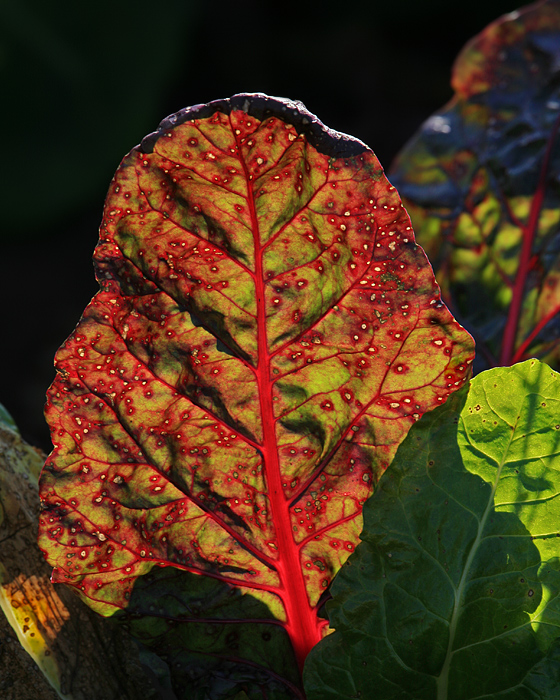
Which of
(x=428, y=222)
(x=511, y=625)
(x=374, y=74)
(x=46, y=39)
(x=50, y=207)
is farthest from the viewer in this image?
(x=374, y=74)

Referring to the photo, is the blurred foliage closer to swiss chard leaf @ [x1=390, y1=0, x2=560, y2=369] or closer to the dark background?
the dark background

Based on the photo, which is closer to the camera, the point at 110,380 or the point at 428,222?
the point at 110,380

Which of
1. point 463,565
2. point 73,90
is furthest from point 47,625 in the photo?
point 73,90

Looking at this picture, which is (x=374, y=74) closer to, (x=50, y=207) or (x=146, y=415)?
(x=50, y=207)

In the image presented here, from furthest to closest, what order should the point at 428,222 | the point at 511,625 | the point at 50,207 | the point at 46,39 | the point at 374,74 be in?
1. the point at 374,74
2. the point at 50,207
3. the point at 46,39
4. the point at 428,222
5. the point at 511,625

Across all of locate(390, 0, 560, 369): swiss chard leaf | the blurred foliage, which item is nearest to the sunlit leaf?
locate(390, 0, 560, 369): swiss chard leaf

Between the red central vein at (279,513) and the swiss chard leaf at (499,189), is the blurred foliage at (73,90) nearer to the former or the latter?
the swiss chard leaf at (499,189)

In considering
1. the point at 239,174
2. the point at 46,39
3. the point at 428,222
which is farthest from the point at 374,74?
the point at 239,174

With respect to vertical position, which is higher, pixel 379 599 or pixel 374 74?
pixel 374 74
